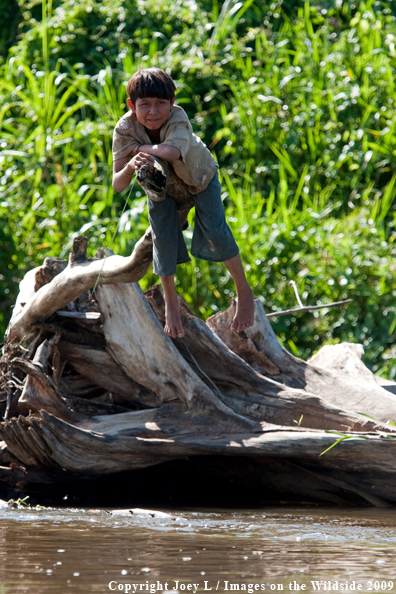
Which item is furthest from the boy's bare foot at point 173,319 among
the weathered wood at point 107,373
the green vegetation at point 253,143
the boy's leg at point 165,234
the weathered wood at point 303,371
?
the green vegetation at point 253,143

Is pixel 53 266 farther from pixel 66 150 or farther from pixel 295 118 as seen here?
pixel 295 118

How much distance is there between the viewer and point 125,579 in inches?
97.9

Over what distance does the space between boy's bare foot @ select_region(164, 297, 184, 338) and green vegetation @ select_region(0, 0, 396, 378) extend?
10.4 ft

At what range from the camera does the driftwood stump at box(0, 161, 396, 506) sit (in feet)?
13.4

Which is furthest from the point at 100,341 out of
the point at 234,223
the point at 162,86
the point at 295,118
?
the point at 295,118

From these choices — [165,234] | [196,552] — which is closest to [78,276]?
[165,234]

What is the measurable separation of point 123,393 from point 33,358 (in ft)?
2.04

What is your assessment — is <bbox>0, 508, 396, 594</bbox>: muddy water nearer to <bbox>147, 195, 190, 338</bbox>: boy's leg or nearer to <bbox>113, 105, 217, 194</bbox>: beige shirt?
<bbox>147, 195, 190, 338</bbox>: boy's leg

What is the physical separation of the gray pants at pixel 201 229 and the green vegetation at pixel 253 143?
11.1ft

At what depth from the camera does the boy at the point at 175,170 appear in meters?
3.34

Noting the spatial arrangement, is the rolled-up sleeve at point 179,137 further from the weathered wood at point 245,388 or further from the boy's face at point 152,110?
the weathered wood at point 245,388

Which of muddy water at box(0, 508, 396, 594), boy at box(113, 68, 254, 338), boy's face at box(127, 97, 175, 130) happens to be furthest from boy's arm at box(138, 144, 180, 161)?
muddy water at box(0, 508, 396, 594)

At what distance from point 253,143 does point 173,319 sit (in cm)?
475

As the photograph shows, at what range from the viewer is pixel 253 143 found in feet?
27.5
